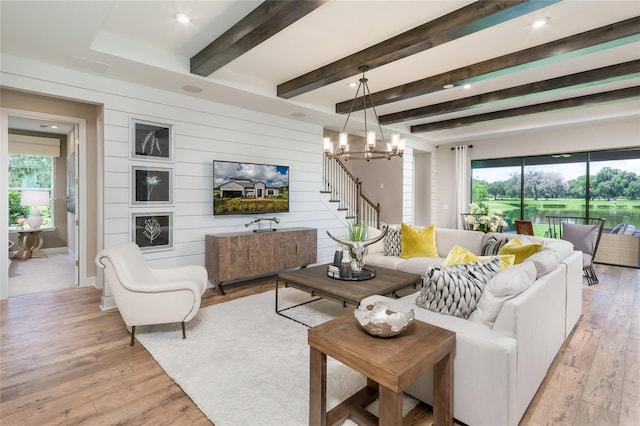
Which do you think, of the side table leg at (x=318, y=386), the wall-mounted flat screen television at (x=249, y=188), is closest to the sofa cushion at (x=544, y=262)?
the side table leg at (x=318, y=386)

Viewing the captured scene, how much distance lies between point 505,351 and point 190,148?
428cm

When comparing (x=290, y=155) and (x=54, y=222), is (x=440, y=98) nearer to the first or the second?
(x=290, y=155)

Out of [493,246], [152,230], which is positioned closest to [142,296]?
[152,230]

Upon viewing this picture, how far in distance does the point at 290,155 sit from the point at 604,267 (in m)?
6.26

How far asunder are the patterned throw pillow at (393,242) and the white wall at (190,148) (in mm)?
1587

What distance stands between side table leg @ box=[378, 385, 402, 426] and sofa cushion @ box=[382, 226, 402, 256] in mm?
3468

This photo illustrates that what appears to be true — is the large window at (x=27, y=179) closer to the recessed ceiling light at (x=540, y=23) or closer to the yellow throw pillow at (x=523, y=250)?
the yellow throw pillow at (x=523, y=250)

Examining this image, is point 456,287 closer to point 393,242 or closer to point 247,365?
point 247,365

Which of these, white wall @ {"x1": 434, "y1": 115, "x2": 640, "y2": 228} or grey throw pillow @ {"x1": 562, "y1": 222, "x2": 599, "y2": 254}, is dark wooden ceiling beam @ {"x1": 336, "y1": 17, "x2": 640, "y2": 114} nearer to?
grey throw pillow @ {"x1": 562, "y1": 222, "x2": 599, "y2": 254}

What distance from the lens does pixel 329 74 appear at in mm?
3852

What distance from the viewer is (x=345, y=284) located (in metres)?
3.20

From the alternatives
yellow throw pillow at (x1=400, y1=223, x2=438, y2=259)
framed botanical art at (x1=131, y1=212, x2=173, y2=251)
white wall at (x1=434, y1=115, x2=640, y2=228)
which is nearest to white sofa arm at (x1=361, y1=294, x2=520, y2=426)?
yellow throw pillow at (x1=400, y1=223, x2=438, y2=259)

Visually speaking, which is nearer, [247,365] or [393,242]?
[247,365]

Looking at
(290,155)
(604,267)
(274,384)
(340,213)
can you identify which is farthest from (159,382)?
(604,267)
